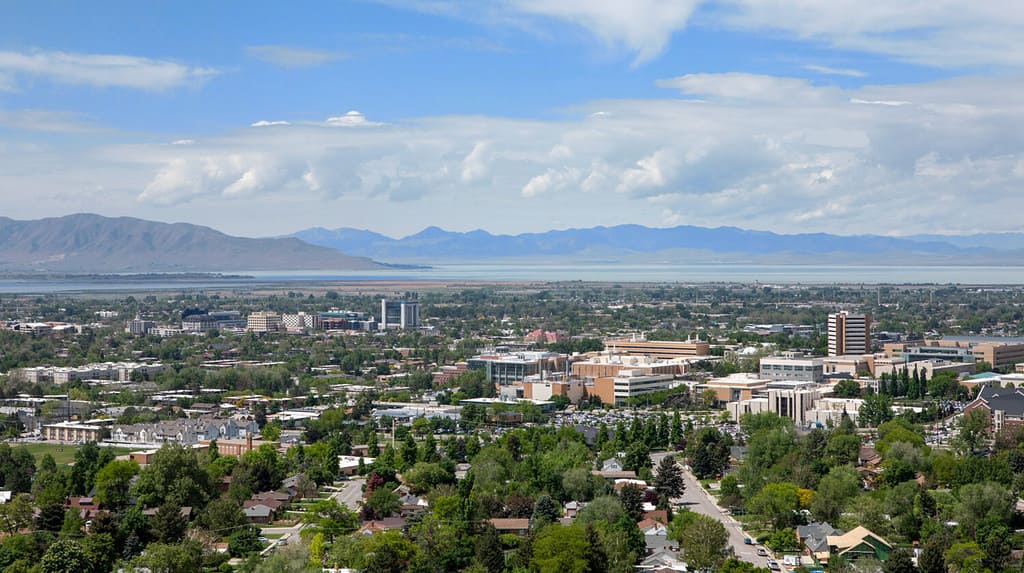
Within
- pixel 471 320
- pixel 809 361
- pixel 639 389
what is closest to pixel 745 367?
pixel 809 361

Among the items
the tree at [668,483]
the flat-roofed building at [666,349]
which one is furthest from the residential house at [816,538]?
the flat-roofed building at [666,349]

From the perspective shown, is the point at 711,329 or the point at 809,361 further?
the point at 711,329

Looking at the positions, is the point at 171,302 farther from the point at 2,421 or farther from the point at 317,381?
the point at 2,421

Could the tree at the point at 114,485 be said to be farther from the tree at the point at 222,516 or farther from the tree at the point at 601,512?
the tree at the point at 601,512

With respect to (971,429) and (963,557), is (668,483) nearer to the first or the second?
(963,557)

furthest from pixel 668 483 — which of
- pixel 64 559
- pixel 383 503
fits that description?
pixel 64 559

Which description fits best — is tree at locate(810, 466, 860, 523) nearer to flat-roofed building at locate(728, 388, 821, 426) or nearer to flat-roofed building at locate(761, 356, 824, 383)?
flat-roofed building at locate(728, 388, 821, 426)
